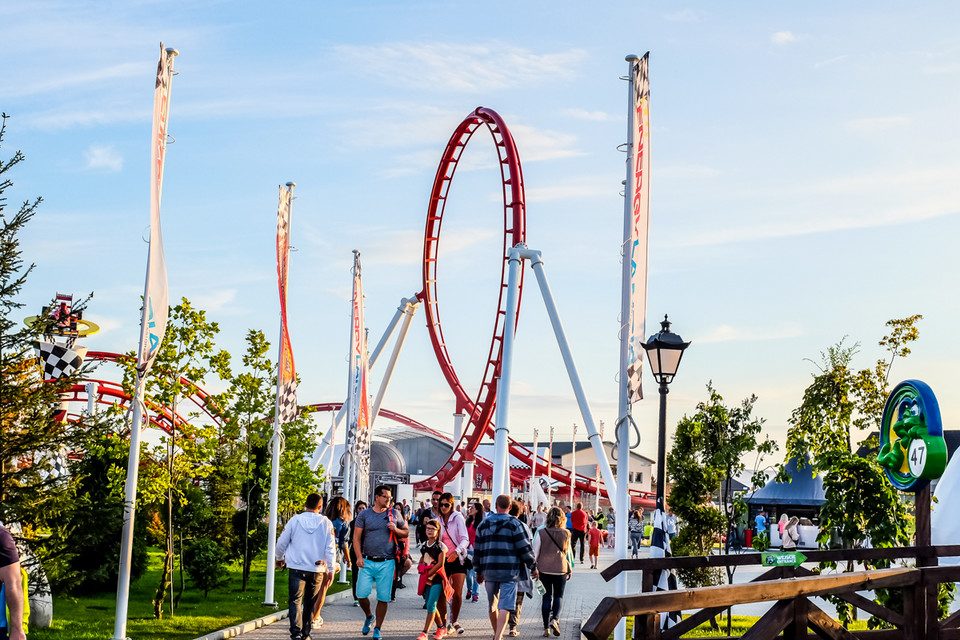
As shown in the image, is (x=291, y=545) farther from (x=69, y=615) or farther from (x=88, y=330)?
(x=88, y=330)

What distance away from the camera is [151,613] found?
45.3 feet

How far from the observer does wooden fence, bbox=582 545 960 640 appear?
18.3ft

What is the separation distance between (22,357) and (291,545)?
341 centimetres

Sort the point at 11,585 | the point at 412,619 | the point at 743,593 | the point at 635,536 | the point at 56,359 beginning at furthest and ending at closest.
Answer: the point at 635,536 < the point at 56,359 < the point at 412,619 < the point at 743,593 < the point at 11,585

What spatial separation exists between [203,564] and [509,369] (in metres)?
6.39

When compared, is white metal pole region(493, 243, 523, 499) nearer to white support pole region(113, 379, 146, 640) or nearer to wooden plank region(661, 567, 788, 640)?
white support pole region(113, 379, 146, 640)

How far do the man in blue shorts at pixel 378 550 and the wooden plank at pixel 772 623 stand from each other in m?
6.22

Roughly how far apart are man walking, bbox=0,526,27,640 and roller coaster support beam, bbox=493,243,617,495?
13.0 meters

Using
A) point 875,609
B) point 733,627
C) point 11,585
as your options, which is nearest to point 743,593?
point 875,609

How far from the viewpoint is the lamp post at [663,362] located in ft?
42.8

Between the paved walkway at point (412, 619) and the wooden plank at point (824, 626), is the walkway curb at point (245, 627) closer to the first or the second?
the paved walkway at point (412, 619)

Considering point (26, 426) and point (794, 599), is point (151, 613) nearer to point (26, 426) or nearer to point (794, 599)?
point (26, 426)

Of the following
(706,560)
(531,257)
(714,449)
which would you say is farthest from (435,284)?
(706,560)

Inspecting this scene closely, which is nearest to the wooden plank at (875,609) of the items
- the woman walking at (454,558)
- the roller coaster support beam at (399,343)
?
the woman walking at (454,558)
